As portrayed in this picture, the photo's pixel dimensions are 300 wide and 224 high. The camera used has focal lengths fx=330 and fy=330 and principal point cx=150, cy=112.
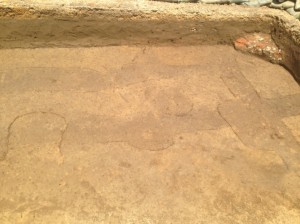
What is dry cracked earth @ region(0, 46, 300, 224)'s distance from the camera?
1253mm

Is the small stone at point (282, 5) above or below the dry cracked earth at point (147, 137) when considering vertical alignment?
above

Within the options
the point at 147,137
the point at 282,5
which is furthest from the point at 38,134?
the point at 282,5

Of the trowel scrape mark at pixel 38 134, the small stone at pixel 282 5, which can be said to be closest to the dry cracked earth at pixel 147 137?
the trowel scrape mark at pixel 38 134

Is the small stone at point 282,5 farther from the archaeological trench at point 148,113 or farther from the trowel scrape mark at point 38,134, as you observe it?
the trowel scrape mark at point 38,134

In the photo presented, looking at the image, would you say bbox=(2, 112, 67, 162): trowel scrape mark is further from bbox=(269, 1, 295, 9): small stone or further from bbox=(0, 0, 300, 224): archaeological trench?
bbox=(269, 1, 295, 9): small stone

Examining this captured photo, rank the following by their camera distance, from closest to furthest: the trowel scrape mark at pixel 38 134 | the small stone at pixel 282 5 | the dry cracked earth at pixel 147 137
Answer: the dry cracked earth at pixel 147 137, the trowel scrape mark at pixel 38 134, the small stone at pixel 282 5

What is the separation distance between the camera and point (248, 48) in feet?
6.97

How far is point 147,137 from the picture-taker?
5.04 ft

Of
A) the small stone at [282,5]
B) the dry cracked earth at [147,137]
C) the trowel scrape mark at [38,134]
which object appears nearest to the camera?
the dry cracked earth at [147,137]

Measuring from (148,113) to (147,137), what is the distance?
0.17 m

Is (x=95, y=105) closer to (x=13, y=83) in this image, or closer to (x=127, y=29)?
(x=13, y=83)

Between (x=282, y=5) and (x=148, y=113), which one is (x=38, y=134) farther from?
(x=282, y=5)

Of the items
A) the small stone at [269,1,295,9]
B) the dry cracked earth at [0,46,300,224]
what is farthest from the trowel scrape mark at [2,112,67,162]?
the small stone at [269,1,295,9]

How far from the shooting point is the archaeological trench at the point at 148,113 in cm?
127
